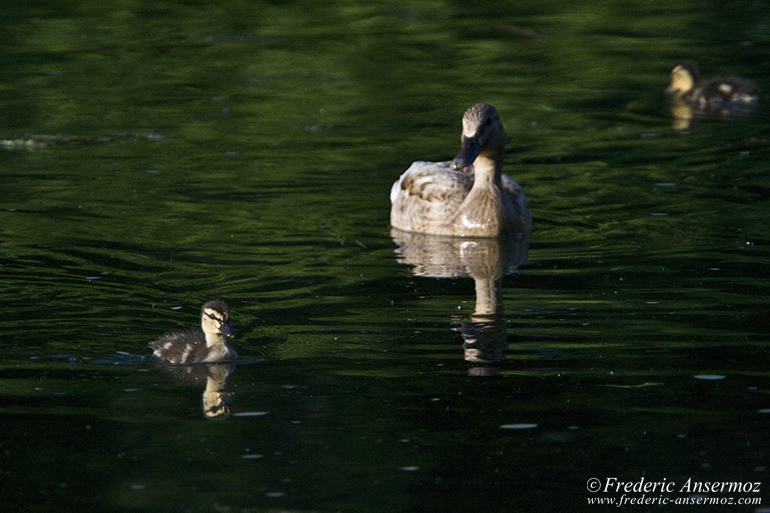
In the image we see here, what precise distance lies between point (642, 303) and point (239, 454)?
3606 millimetres

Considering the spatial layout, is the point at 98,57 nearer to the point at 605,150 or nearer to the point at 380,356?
the point at 605,150

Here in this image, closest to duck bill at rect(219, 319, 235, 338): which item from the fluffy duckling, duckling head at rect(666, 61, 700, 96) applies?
the fluffy duckling

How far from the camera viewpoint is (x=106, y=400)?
774cm

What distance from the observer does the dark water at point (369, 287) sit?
6801 millimetres

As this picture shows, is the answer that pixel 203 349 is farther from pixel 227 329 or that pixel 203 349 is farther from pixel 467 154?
pixel 467 154

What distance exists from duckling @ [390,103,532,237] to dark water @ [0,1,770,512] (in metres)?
0.36

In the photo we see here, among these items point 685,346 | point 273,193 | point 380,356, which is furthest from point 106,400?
point 273,193

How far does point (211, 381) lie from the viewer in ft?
26.7

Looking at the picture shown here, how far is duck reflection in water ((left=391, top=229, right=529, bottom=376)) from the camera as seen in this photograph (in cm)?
859

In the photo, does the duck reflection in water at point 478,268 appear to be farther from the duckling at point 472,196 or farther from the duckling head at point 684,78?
the duckling head at point 684,78

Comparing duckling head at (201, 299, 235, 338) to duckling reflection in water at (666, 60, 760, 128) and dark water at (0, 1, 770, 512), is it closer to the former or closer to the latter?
dark water at (0, 1, 770, 512)

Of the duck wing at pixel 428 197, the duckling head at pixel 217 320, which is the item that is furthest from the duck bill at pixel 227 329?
the duck wing at pixel 428 197

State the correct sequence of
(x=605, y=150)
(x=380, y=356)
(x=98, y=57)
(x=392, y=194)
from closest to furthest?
(x=380, y=356), (x=392, y=194), (x=605, y=150), (x=98, y=57)

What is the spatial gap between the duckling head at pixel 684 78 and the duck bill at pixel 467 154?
6443 millimetres
